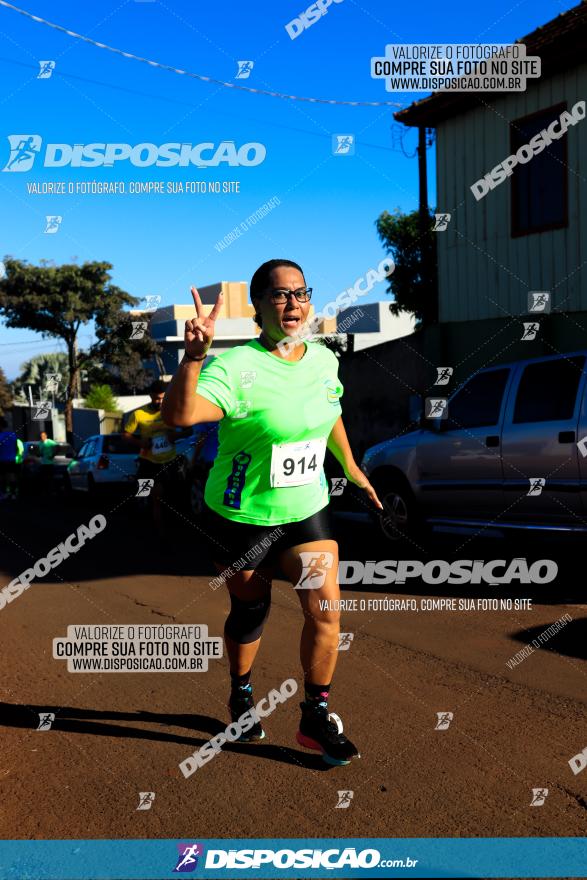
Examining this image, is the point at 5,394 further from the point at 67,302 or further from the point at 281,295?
the point at 281,295

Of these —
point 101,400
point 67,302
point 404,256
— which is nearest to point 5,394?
point 101,400

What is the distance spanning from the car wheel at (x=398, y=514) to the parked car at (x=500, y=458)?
1 centimetres

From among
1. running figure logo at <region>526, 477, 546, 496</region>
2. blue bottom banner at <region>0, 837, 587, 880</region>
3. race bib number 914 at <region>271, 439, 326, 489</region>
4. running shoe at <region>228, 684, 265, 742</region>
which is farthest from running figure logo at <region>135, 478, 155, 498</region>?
blue bottom banner at <region>0, 837, 587, 880</region>

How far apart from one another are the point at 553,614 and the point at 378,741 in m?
2.85

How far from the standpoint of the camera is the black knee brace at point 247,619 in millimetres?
3969

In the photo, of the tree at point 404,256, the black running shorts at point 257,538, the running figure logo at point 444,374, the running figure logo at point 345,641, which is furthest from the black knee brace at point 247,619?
the tree at point 404,256

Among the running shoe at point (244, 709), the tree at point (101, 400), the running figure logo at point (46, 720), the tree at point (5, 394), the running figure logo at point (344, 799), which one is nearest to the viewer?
the running figure logo at point (344, 799)

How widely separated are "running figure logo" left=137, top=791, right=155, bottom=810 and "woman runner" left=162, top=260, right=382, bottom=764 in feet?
2.43

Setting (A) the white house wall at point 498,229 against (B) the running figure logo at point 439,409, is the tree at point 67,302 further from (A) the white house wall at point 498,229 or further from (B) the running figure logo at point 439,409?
(B) the running figure logo at point 439,409

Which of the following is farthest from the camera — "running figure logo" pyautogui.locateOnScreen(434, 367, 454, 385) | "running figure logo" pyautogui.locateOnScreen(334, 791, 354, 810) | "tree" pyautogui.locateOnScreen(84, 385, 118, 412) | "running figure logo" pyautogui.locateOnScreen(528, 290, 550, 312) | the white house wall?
"tree" pyautogui.locateOnScreen(84, 385, 118, 412)

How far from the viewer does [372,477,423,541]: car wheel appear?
29.9 feet

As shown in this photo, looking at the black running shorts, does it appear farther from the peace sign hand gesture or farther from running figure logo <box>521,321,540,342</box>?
running figure logo <box>521,321,540,342</box>

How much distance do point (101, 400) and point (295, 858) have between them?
137ft

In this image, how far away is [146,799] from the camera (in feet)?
11.3
